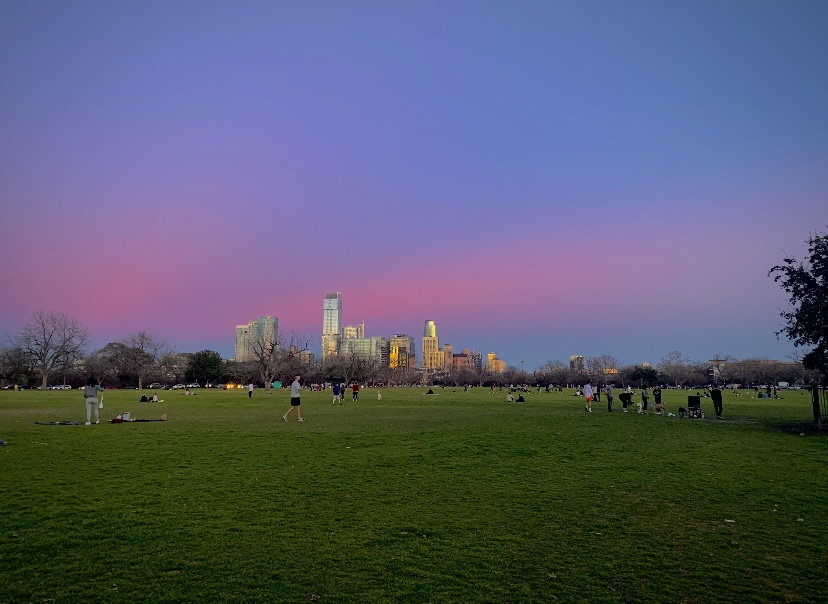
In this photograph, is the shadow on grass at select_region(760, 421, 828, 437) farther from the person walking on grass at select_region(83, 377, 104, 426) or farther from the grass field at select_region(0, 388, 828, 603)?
the person walking on grass at select_region(83, 377, 104, 426)

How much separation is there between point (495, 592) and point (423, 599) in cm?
84

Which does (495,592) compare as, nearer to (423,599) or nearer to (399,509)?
(423,599)

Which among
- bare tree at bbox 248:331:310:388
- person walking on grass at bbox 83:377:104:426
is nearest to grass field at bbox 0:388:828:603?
person walking on grass at bbox 83:377:104:426

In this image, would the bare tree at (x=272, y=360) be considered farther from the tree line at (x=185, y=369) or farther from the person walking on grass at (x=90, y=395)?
the person walking on grass at (x=90, y=395)

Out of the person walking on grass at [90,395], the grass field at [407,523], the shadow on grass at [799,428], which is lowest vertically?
the shadow on grass at [799,428]

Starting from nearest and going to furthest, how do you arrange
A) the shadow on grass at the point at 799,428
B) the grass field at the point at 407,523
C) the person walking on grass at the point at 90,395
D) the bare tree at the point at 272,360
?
the grass field at the point at 407,523 → the shadow on grass at the point at 799,428 → the person walking on grass at the point at 90,395 → the bare tree at the point at 272,360

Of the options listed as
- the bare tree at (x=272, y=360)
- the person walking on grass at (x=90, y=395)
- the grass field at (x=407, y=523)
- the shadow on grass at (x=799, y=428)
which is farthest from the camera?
the bare tree at (x=272, y=360)

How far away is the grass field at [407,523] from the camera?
6.38 meters

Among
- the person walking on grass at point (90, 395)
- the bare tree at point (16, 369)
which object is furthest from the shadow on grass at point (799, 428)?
the bare tree at point (16, 369)

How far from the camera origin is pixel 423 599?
600 cm

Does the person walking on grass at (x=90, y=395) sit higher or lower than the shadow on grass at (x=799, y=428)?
higher

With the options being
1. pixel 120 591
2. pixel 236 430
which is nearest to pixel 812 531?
pixel 120 591

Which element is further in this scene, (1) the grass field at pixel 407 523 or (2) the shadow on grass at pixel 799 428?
(2) the shadow on grass at pixel 799 428

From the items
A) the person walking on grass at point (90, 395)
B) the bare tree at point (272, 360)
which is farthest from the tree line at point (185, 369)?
the person walking on grass at point (90, 395)
